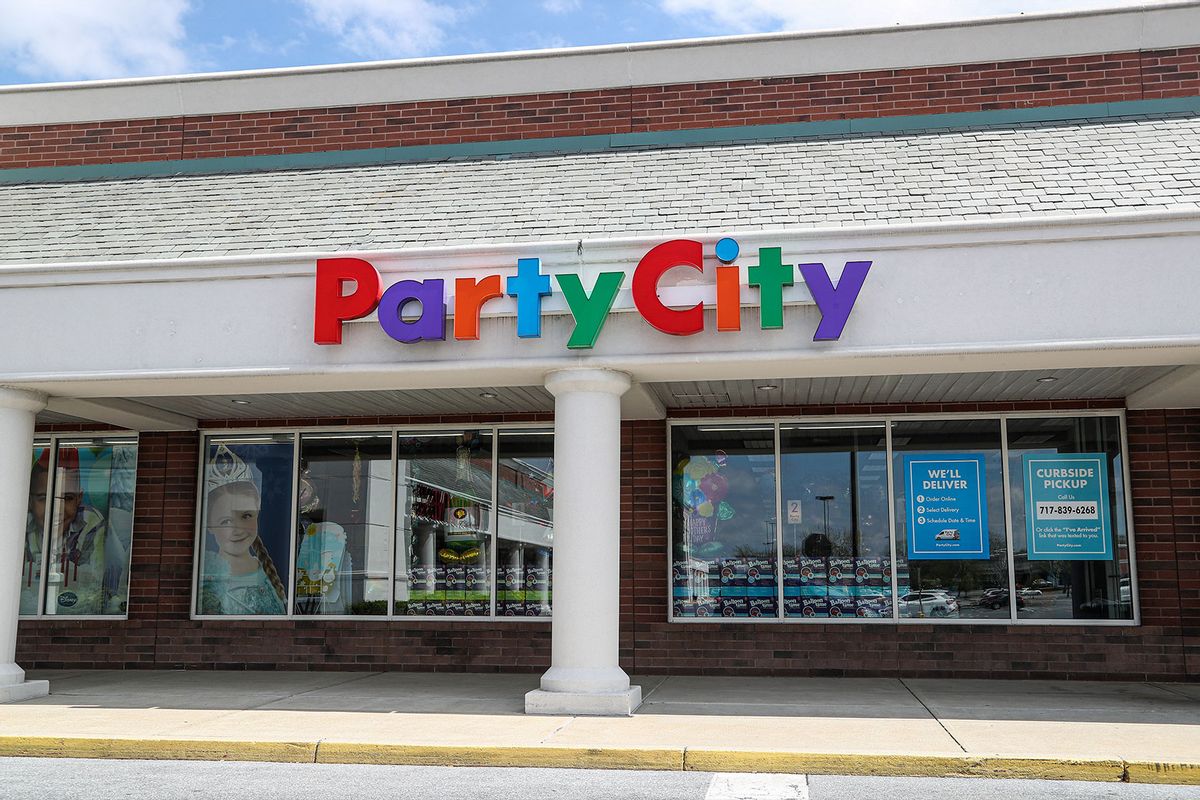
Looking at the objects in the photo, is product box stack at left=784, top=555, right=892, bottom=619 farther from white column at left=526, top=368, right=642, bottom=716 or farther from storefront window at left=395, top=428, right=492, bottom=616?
storefront window at left=395, top=428, right=492, bottom=616

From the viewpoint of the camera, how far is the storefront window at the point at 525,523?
1477 centimetres

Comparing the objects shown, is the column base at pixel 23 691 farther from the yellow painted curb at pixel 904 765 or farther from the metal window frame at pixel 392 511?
the yellow painted curb at pixel 904 765

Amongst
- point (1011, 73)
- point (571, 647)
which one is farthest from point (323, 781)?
point (1011, 73)

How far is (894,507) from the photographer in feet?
46.6

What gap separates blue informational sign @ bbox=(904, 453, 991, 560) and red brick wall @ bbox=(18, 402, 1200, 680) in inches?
30.1

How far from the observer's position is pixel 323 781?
809cm

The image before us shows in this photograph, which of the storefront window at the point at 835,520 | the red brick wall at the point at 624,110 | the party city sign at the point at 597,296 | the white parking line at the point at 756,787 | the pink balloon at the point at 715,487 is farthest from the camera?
the pink balloon at the point at 715,487

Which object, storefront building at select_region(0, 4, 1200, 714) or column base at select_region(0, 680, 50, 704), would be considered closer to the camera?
storefront building at select_region(0, 4, 1200, 714)

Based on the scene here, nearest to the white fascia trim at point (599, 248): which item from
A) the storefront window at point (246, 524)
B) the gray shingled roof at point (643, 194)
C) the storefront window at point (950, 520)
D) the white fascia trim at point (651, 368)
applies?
the gray shingled roof at point (643, 194)

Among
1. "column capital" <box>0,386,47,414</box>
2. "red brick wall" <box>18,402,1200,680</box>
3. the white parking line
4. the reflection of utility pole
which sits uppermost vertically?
"column capital" <box>0,386,47,414</box>

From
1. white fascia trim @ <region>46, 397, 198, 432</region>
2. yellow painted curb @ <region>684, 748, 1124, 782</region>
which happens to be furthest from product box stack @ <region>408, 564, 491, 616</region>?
yellow painted curb @ <region>684, 748, 1124, 782</region>

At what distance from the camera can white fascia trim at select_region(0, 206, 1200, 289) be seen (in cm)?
1048

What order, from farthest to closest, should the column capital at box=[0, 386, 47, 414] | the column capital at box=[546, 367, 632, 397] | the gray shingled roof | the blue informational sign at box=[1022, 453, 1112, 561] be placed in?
1. the blue informational sign at box=[1022, 453, 1112, 561]
2. the column capital at box=[0, 386, 47, 414]
3. the gray shingled roof
4. the column capital at box=[546, 367, 632, 397]

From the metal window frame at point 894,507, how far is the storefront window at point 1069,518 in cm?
7
